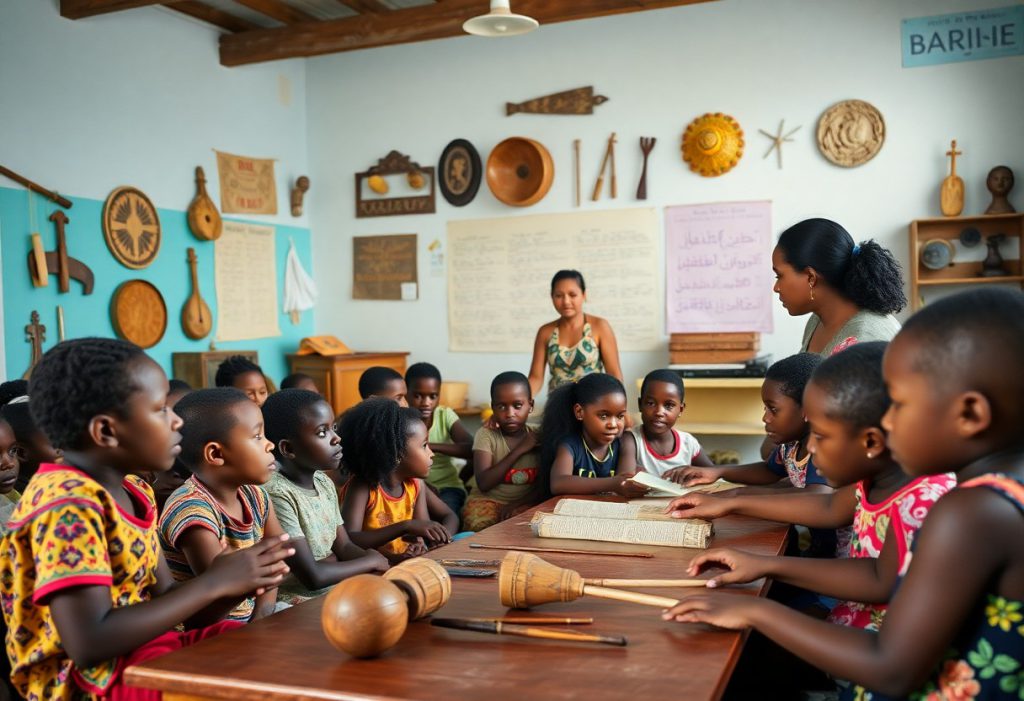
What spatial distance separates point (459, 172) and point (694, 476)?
429 centimetres

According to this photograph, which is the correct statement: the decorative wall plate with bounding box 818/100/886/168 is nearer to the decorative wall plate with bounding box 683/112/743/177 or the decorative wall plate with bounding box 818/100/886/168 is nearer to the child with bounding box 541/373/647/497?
the decorative wall plate with bounding box 683/112/743/177

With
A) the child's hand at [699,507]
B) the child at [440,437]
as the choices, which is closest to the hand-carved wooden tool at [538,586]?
the child's hand at [699,507]

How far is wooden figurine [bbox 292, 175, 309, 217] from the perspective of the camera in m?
6.70

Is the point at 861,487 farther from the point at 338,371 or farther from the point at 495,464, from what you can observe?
the point at 338,371

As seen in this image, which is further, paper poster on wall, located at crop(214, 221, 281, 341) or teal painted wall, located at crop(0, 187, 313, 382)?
paper poster on wall, located at crop(214, 221, 281, 341)

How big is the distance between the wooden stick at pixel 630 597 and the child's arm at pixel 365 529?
1101 millimetres

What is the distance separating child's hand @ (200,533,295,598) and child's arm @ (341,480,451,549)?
3.41 ft

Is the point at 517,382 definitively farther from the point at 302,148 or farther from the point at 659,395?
the point at 302,148

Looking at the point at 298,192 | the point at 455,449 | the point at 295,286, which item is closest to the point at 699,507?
the point at 455,449

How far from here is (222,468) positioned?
1891 millimetres

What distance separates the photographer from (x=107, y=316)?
5113 mm

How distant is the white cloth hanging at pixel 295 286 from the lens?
6.65 meters

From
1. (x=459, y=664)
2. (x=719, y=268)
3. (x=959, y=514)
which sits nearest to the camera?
(x=959, y=514)

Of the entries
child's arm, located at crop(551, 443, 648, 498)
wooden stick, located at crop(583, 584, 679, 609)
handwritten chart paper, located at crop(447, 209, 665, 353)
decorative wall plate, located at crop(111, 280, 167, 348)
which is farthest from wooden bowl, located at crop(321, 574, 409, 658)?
handwritten chart paper, located at crop(447, 209, 665, 353)
